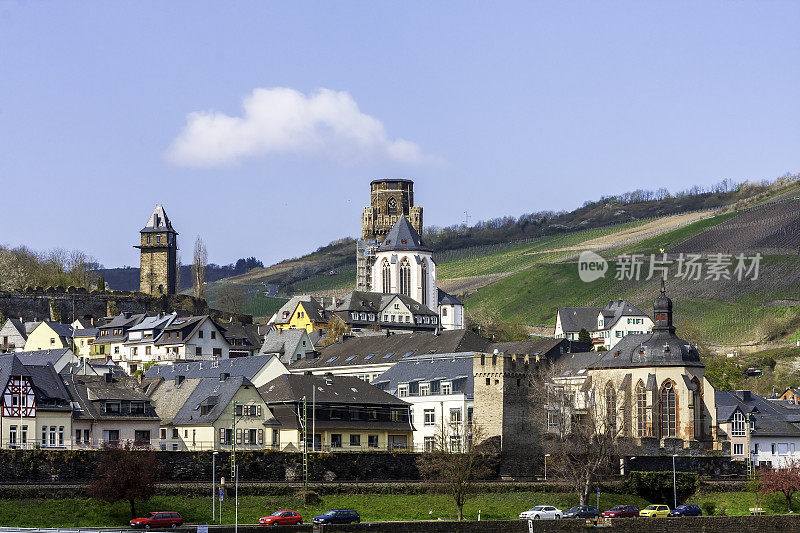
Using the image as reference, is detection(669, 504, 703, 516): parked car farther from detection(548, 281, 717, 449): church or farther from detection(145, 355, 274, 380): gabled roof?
detection(145, 355, 274, 380): gabled roof

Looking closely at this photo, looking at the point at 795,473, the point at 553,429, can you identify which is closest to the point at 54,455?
the point at 553,429

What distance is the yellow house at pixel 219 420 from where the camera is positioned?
261 ft

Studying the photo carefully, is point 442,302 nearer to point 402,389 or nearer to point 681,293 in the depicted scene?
point 681,293

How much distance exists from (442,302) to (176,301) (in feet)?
109

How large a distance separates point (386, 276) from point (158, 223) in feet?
97.7

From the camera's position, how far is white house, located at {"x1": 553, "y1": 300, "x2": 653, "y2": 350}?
159 metres

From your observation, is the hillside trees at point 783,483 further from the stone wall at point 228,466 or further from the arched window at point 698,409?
the stone wall at point 228,466

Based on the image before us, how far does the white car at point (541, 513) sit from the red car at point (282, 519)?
12021 mm

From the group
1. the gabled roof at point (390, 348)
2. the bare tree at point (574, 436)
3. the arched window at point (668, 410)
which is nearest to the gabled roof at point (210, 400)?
the bare tree at point (574, 436)

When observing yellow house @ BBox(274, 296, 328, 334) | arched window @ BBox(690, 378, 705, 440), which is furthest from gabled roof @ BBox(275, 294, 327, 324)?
arched window @ BBox(690, 378, 705, 440)

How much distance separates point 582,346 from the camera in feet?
415

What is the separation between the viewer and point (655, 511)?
2867 inches

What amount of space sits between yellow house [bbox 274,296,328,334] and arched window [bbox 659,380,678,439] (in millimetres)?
56330

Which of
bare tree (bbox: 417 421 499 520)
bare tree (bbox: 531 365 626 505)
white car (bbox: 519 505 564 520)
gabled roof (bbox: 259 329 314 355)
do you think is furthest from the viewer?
gabled roof (bbox: 259 329 314 355)
